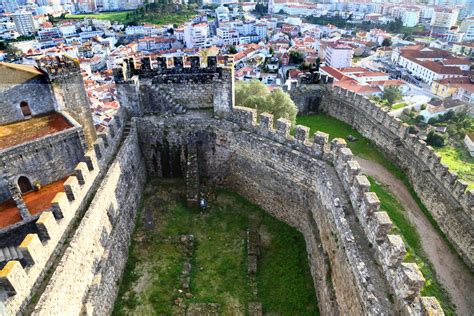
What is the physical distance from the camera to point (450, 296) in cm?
1137

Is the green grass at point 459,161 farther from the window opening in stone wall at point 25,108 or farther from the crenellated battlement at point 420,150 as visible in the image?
the window opening in stone wall at point 25,108

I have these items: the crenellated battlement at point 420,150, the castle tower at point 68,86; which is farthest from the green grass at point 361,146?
the castle tower at point 68,86

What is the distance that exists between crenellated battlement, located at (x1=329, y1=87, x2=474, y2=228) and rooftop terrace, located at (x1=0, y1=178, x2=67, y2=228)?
52.5 ft

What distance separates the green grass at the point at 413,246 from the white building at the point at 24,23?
12915cm

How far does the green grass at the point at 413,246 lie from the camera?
11.3m

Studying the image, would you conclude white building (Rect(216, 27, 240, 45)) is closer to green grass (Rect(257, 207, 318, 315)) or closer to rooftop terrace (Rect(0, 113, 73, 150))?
rooftop terrace (Rect(0, 113, 73, 150))

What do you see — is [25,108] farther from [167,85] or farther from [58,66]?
[167,85]

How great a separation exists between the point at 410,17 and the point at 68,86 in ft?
467

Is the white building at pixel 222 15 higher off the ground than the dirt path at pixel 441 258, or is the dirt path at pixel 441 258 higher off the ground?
the dirt path at pixel 441 258

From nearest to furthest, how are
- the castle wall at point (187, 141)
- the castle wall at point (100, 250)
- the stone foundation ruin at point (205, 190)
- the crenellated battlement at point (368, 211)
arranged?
the crenellated battlement at point (368, 211) < the stone foundation ruin at point (205, 190) < the castle wall at point (100, 250) < the castle wall at point (187, 141)

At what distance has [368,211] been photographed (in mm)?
8602

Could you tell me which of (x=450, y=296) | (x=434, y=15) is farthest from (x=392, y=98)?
(x=434, y=15)

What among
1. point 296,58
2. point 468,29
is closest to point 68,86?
point 296,58

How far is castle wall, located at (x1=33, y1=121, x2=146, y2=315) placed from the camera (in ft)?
26.0
